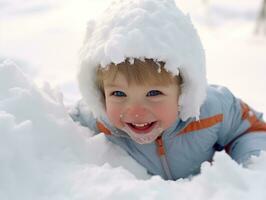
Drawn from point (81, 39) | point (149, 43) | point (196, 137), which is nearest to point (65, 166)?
point (149, 43)

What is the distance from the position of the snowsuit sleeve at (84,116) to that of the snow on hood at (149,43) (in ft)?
0.48

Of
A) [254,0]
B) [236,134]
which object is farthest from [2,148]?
[254,0]

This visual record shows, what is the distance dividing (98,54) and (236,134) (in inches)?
22.2

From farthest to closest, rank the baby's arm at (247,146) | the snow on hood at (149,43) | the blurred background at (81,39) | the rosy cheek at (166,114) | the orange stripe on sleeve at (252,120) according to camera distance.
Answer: the blurred background at (81,39) → the orange stripe on sleeve at (252,120) → the baby's arm at (247,146) → the rosy cheek at (166,114) → the snow on hood at (149,43)

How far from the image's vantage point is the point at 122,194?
115 cm

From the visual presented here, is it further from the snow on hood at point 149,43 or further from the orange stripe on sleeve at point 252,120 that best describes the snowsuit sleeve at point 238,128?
the snow on hood at point 149,43

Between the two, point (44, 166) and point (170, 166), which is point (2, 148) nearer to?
point (44, 166)

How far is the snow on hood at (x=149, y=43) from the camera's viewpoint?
4.52 feet

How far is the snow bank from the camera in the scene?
1165 millimetres

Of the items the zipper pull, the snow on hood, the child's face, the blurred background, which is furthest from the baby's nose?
the blurred background

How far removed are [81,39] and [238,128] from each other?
215 centimetres

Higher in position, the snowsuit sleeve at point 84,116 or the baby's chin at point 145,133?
the baby's chin at point 145,133

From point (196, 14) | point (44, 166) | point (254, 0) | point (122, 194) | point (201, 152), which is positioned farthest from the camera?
point (254, 0)

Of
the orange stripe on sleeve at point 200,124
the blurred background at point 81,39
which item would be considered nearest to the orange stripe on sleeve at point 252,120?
the orange stripe on sleeve at point 200,124
